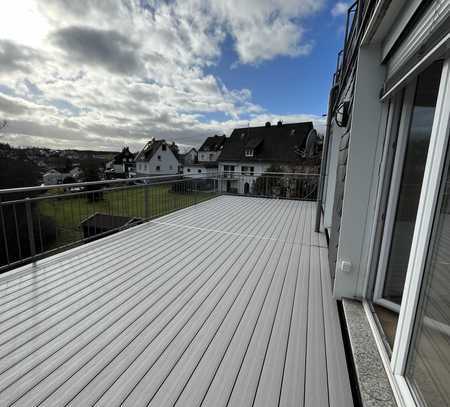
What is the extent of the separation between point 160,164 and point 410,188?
3476 centimetres

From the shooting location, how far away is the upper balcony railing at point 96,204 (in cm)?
277

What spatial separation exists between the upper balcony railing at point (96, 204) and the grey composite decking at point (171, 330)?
58 centimetres

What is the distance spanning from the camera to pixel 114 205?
177 inches

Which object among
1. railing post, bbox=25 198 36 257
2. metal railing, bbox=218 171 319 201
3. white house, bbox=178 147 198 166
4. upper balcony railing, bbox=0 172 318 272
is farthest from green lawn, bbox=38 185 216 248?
white house, bbox=178 147 198 166

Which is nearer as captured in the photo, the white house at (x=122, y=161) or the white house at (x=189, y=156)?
the white house at (x=189, y=156)

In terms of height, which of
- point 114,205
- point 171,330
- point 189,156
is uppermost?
point 189,156

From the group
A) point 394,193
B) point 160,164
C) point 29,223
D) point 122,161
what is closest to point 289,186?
point 394,193

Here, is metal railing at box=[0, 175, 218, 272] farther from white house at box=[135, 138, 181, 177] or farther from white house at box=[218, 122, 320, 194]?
white house at box=[135, 138, 181, 177]

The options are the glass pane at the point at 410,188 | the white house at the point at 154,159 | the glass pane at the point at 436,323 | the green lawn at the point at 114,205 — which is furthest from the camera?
the white house at the point at 154,159

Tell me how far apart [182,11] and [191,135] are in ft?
117

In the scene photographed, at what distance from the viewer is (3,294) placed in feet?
6.88

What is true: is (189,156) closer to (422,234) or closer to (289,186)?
(289,186)

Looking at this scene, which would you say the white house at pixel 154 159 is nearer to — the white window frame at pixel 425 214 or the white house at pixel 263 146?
the white house at pixel 263 146

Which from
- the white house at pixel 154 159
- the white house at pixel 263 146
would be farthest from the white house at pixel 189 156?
the white house at pixel 263 146
